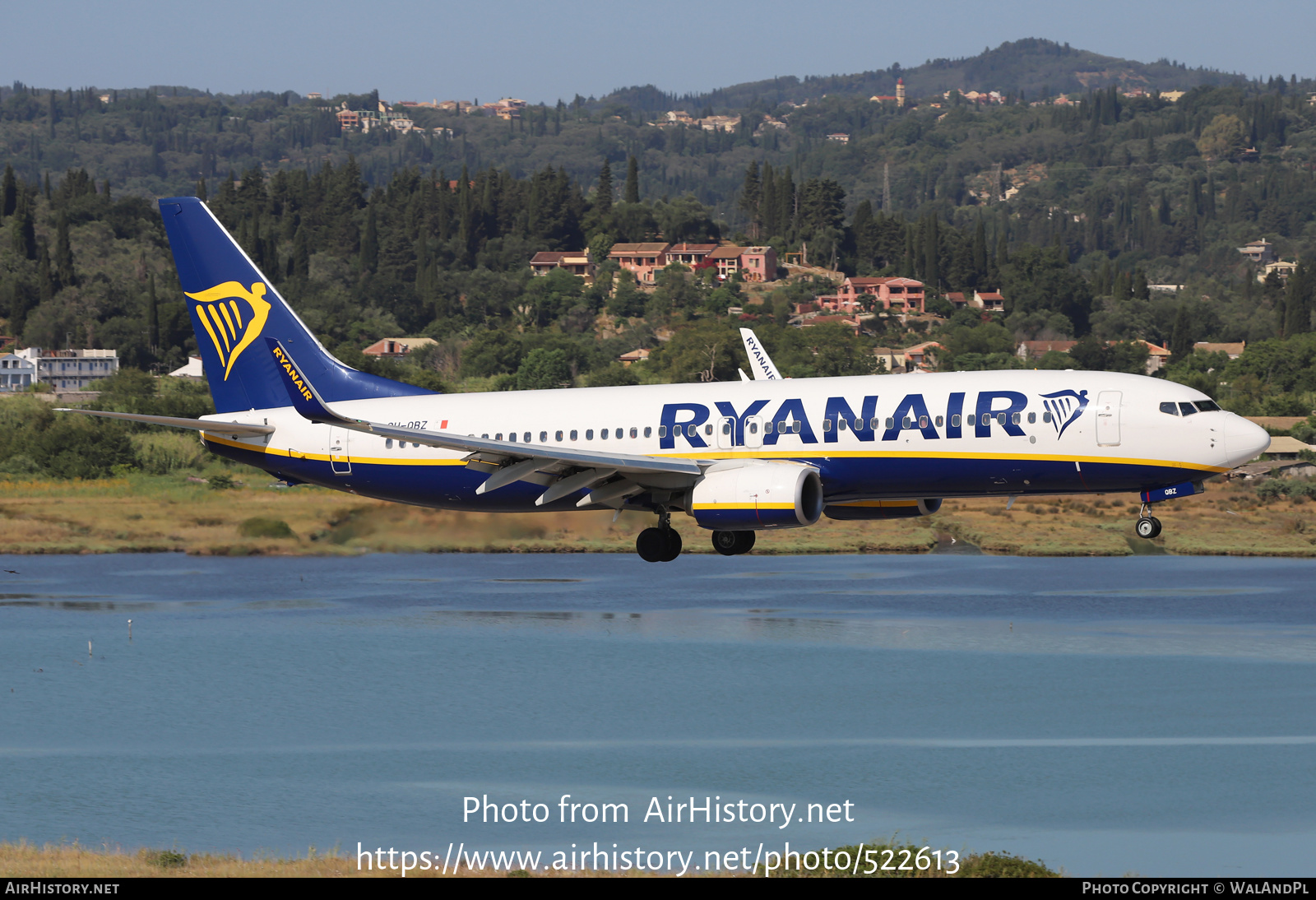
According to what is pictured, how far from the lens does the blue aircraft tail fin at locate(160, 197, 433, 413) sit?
5988cm

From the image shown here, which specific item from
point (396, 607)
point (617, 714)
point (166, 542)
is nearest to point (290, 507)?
point (396, 607)

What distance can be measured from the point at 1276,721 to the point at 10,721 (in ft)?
241

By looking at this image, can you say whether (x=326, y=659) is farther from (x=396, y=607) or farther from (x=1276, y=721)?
(x=1276, y=721)

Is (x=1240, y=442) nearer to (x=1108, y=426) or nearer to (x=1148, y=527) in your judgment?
(x=1148, y=527)

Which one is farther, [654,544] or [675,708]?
[675,708]

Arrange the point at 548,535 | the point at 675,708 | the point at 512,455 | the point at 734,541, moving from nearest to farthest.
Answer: the point at 512,455 < the point at 734,541 < the point at 675,708 < the point at 548,535

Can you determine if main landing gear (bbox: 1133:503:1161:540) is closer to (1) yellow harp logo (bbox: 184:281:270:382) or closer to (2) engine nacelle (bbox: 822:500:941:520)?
(2) engine nacelle (bbox: 822:500:941:520)

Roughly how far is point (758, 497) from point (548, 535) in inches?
3141

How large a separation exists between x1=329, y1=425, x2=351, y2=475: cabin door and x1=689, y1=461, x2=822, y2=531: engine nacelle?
14.3 meters

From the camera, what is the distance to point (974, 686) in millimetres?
102125

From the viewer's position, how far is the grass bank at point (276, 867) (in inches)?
2271

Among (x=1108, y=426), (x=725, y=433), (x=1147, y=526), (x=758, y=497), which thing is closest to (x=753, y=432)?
(x=725, y=433)

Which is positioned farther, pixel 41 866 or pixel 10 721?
pixel 10 721

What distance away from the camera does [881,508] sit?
176 ft
